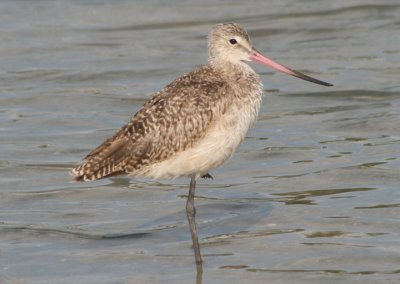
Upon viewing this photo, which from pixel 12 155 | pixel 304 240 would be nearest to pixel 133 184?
pixel 12 155

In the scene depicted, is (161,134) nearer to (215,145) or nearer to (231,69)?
(215,145)

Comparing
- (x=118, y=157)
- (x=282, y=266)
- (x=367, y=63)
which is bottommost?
(x=282, y=266)

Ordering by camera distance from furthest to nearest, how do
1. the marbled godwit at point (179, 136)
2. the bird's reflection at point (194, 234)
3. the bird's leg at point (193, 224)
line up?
1. the marbled godwit at point (179, 136)
2. the bird's leg at point (193, 224)
3. the bird's reflection at point (194, 234)

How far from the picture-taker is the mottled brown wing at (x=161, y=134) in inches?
329

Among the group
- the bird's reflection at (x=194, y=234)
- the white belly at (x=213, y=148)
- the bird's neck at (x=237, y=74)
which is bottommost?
the bird's reflection at (x=194, y=234)

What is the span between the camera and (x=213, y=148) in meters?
8.36

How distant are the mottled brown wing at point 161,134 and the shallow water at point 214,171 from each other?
61 cm

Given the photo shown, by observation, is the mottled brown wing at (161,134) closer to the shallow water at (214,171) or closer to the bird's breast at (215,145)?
the bird's breast at (215,145)

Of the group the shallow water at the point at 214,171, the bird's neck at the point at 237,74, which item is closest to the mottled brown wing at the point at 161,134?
the bird's neck at the point at 237,74

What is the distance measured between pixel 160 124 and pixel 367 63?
19.3 feet

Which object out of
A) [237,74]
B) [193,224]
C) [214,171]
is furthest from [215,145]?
[214,171]

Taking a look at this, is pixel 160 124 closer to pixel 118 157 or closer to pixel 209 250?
pixel 118 157

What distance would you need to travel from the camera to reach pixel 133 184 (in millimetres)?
10156

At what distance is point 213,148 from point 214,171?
2.18 meters
